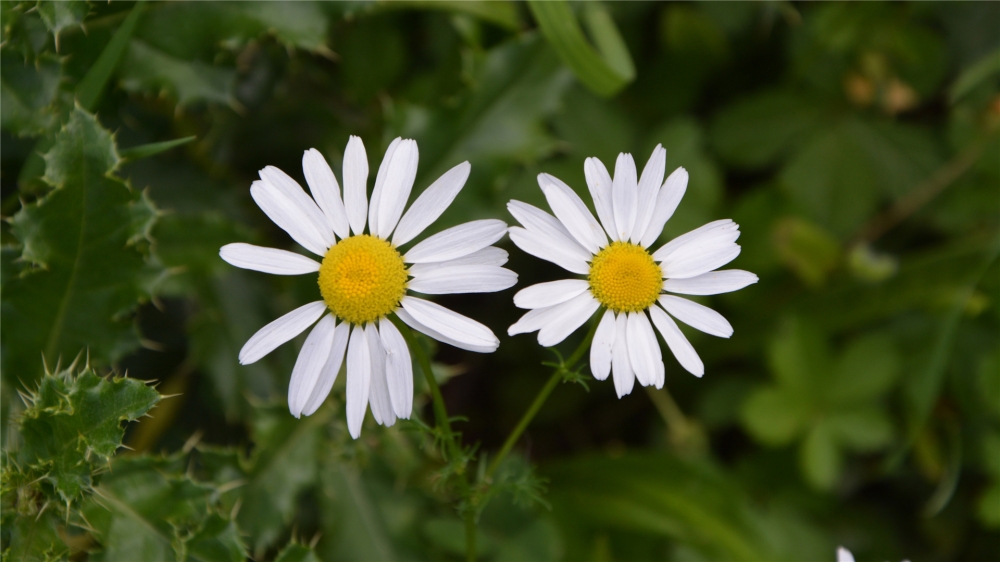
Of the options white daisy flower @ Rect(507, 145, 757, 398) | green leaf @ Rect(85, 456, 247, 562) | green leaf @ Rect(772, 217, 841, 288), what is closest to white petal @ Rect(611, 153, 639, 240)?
white daisy flower @ Rect(507, 145, 757, 398)

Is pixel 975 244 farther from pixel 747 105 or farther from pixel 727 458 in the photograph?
pixel 727 458

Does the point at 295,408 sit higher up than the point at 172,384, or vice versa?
the point at 295,408

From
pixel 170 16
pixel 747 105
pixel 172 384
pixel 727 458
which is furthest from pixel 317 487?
pixel 747 105

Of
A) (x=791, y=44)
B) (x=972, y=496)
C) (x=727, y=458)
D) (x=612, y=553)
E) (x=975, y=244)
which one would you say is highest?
(x=791, y=44)

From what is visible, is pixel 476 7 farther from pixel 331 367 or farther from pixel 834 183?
pixel 834 183

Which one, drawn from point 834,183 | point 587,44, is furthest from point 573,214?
point 834,183

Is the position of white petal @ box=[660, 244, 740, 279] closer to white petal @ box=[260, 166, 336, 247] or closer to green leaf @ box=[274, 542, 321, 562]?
white petal @ box=[260, 166, 336, 247]

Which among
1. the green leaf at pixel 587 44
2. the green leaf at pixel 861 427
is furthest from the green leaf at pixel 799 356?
the green leaf at pixel 587 44

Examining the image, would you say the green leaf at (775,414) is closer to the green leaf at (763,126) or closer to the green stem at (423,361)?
the green leaf at (763,126)
